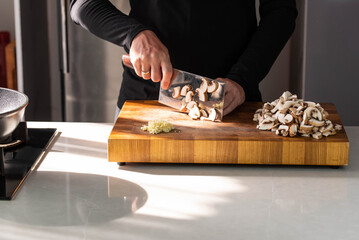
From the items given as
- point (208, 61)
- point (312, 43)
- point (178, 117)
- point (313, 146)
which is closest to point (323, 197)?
point (313, 146)

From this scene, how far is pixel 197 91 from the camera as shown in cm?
146

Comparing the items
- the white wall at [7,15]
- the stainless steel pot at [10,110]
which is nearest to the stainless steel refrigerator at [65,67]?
the white wall at [7,15]

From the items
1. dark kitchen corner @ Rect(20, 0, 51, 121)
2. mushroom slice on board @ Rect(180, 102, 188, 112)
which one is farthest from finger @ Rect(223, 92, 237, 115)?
dark kitchen corner @ Rect(20, 0, 51, 121)

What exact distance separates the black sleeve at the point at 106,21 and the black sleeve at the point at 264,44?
0.34 m

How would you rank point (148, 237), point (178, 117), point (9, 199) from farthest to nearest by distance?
point (178, 117) → point (9, 199) → point (148, 237)

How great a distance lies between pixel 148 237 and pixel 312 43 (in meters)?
2.11

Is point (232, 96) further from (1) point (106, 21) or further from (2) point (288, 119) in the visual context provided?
(1) point (106, 21)

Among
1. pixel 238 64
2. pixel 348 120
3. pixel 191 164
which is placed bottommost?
pixel 348 120

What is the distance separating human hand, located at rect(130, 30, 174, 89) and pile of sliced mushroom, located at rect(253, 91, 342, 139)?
275 millimetres

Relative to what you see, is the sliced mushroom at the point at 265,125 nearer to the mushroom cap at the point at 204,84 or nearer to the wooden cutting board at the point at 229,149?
the wooden cutting board at the point at 229,149

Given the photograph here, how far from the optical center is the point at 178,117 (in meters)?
1.48

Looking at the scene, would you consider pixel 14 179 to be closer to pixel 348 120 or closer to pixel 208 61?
pixel 208 61

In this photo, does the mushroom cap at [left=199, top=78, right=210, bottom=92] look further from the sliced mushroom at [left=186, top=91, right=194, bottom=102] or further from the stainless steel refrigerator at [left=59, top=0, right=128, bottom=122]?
the stainless steel refrigerator at [left=59, top=0, right=128, bottom=122]

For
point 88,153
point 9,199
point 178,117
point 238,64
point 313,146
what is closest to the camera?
point 9,199
